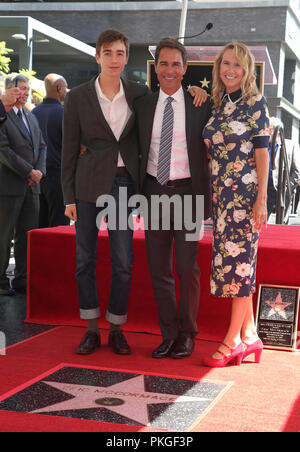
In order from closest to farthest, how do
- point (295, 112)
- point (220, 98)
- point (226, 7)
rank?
point (220, 98) < point (226, 7) < point (295, 112)

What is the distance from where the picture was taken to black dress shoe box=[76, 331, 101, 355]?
3.61 metres

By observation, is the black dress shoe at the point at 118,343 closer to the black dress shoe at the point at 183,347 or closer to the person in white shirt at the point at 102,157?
the person in white shirt at the point at 102,157

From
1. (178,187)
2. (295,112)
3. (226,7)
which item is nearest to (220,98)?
(178,187)

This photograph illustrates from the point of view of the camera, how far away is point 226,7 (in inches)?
846

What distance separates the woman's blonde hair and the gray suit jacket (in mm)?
2183

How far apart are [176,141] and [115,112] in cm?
38

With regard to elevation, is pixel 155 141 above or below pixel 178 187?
above

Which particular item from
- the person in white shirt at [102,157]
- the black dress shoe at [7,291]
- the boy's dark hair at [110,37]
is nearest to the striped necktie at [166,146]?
the person in white shirt at [102,157]

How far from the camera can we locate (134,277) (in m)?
4.20

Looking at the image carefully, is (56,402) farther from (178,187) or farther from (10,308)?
(10,308)

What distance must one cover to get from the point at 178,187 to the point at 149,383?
1.02m

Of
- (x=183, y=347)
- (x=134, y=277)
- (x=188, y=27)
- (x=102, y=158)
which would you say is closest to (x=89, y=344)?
(x=183, y=347)

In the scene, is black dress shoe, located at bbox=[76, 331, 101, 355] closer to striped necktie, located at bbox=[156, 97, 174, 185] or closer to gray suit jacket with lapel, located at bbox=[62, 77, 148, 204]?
gray suit jacket with lapel, located at bbox=[62, 77, 148, 204]
